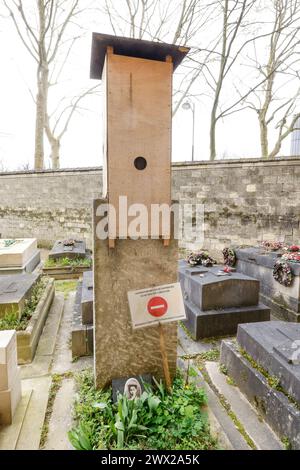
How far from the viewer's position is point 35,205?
1131 centimetres

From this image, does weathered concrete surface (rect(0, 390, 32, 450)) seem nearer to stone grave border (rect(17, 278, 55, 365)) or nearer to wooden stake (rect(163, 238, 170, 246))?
stone grave border (rect(17, 278, 55, 365))

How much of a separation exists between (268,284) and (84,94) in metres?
15.4

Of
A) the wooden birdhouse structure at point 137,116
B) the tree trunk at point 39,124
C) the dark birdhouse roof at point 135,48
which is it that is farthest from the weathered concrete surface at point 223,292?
the tree trunk at point 39,124

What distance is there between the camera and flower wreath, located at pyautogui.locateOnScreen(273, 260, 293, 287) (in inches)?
173

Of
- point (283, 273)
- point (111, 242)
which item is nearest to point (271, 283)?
point (283, 273)

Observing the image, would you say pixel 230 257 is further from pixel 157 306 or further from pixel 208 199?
pixel 157 306

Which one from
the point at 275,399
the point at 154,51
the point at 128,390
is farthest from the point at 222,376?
the point at 154,51

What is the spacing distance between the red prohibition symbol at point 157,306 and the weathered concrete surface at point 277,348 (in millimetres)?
1147

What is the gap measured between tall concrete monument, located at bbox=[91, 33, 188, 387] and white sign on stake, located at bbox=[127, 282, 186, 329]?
148mm

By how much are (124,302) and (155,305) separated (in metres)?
0.30

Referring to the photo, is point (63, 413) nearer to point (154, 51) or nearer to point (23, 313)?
point (23, 313)

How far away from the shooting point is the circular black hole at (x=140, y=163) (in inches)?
88.3

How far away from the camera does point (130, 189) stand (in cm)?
224
